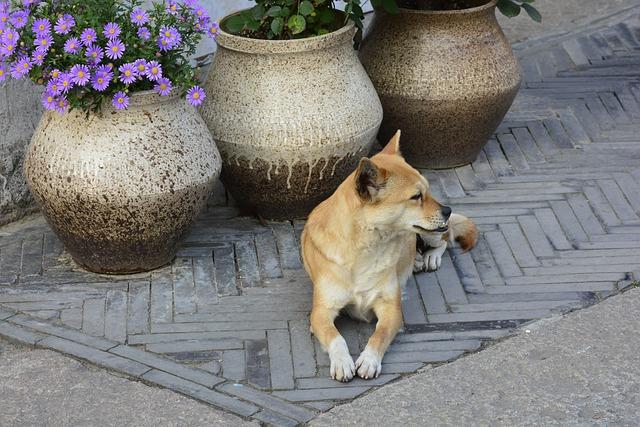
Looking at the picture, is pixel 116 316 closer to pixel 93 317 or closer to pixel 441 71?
pixel 93 317

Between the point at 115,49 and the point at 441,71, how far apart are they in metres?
2.09

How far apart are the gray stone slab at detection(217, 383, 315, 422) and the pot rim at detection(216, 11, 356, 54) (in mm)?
1800

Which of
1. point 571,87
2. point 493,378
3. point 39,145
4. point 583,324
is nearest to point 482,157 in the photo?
point 571,87

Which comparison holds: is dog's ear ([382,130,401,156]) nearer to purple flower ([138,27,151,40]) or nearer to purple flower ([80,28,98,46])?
purple flower ([138,27,151,40])

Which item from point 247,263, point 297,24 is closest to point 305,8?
point 297,24

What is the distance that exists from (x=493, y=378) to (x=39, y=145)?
2.30m

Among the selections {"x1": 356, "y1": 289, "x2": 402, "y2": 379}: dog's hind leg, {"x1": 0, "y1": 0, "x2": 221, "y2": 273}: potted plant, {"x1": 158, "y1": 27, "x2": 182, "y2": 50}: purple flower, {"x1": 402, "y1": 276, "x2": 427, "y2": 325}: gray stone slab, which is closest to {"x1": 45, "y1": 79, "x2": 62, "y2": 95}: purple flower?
{"x1": 0, "y1": 0, "x2": 221, "y2": 273}: potted plant

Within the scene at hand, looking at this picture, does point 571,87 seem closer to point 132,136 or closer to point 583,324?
point 583,324

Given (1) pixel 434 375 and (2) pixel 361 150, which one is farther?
(2) pixel 361 150

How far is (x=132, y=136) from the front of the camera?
4.79 metres

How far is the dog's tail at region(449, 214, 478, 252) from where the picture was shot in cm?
536

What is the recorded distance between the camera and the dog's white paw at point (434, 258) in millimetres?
5238

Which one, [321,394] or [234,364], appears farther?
[234,364]

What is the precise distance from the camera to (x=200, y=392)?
4242mm
